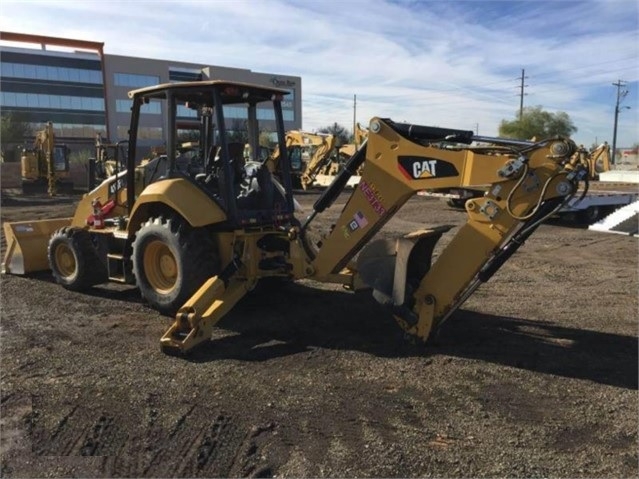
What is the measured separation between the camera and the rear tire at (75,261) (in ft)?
24.6

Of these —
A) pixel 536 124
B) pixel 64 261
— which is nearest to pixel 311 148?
pixel 64 261

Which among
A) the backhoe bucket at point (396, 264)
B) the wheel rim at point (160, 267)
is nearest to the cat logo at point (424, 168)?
the backhoe bucket at point (396, 264)

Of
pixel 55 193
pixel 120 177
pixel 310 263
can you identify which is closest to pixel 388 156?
pixel 310 263

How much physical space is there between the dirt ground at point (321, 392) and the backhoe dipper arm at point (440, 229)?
21.9 inches

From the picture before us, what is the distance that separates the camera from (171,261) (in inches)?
252

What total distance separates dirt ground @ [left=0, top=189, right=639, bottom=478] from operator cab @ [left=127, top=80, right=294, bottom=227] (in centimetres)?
127

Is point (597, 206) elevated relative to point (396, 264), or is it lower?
lower

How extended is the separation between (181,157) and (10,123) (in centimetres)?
5806

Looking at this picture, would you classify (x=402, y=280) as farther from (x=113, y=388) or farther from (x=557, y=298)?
(x=557, y=298)

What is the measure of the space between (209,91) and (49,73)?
Answer: 224 ft

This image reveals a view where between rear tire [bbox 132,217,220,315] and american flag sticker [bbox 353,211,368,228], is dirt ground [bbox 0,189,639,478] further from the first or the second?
american flag sticker [bbox 353,211,368,228]

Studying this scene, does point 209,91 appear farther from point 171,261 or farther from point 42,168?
point 42,168

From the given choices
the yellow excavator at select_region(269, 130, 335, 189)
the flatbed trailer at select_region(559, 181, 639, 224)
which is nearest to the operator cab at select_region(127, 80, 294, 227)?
the flatbed trailer at select_region(559, 181, 639, 224)

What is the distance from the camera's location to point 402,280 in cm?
513
